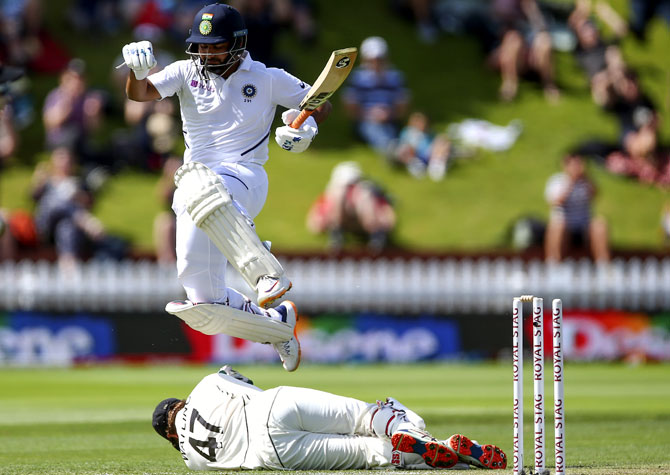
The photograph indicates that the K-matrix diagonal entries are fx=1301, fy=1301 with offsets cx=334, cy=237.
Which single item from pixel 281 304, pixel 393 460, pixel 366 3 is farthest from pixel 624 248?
pixel 393 460

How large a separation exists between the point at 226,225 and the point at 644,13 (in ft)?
55.1

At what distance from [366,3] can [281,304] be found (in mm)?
16173

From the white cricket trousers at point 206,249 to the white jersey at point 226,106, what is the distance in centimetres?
11

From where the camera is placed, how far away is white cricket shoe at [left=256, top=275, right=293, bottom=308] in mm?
5969

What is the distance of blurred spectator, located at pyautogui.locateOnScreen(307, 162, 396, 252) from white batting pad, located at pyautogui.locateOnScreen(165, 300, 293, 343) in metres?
10.1

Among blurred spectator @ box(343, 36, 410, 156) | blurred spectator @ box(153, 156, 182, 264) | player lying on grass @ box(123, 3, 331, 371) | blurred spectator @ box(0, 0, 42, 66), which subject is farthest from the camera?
blurred spectator @ box(0, 0, 42, 66)

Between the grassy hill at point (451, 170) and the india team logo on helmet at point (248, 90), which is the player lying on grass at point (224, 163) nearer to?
the india team logo on helmet at point (248, 90)

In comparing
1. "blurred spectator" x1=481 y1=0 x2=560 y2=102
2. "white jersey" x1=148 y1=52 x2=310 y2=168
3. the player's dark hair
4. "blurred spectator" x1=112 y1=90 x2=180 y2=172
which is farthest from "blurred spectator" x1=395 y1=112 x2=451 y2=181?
the player's dark hair

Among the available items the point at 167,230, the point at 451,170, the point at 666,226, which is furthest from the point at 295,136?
the point at 451,170

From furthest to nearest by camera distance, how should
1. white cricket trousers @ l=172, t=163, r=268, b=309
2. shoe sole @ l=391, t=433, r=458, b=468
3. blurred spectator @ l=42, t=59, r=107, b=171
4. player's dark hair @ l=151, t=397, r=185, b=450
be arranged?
blurred spectator @ l=42, t=59, r=107, b=171, white cricket trousers @ l=172, t=163, r=268, b=309, player's dark hair @ l=151, t=397, r=185, b=450, shoe sole @ l=391, t=433, r=458, b=468

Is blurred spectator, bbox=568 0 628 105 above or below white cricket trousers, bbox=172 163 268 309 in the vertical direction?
above

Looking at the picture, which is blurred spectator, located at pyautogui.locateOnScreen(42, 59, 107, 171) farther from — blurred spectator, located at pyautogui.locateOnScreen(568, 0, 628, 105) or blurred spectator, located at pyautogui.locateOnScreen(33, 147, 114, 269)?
blurred spectator, located at pyautogui.locateOnScreen(568, 0, 628, 105)

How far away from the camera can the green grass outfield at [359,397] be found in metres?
6.40

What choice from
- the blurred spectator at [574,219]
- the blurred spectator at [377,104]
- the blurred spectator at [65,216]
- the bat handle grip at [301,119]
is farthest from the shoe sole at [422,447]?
the blurred spectator at [377,104]
